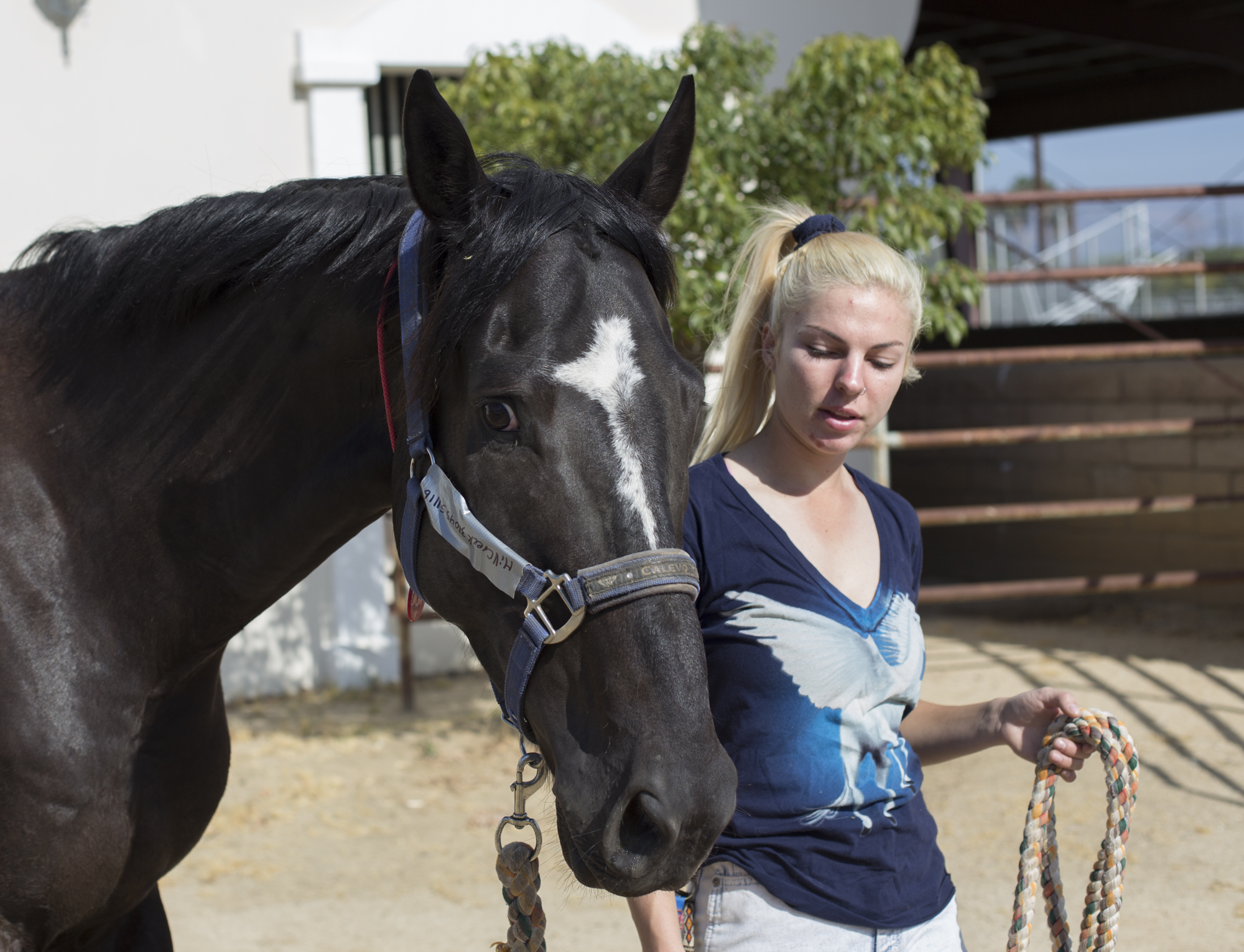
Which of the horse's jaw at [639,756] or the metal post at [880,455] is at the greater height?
the horse's jaw at [639,756]

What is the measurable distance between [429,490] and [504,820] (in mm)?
425

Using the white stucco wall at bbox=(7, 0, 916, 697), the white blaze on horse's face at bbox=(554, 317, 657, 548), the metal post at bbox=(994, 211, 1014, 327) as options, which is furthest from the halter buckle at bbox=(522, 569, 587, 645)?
the metal post at bbox=(994, 211, 1014, 327)

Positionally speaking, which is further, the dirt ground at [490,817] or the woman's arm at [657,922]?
the dirt ground at [490,817]

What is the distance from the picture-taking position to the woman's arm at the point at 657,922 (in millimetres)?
1326

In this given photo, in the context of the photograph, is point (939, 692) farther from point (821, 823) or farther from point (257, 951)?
point (821, 823)

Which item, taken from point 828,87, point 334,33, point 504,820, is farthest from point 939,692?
point 334,33

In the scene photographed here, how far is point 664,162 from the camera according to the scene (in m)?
1.53

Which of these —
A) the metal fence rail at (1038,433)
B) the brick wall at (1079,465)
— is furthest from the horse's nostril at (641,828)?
the brick wall at (1079,465)

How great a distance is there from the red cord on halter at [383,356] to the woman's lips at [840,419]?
61 centimetres

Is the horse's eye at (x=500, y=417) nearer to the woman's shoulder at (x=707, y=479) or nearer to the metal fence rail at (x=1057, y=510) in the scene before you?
the woman's shoulder at (x=707, y=479)

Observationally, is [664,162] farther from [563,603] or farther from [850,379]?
[563,603]

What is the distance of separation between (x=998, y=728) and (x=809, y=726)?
1.03 feet

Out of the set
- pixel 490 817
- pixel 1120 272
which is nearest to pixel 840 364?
pixel 490 817

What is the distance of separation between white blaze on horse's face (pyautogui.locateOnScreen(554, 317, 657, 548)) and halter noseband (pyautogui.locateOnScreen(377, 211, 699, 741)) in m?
0.05
